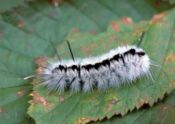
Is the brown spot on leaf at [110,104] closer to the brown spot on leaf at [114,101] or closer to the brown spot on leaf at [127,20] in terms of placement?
the brown spot on leaf at [114,101]

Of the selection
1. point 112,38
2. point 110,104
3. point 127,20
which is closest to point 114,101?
point 110,104

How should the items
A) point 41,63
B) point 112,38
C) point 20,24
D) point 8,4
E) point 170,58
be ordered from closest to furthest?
point 170,58
point 41,63
point 112,38
point 20,24
point 8,4

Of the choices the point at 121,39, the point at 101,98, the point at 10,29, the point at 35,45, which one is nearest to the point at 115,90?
the point at 101,98

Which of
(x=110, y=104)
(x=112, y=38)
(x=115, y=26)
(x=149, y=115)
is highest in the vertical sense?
(x=115, y=26)

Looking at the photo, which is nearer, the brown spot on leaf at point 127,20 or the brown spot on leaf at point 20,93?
the brown spot on leaf at point 20,93

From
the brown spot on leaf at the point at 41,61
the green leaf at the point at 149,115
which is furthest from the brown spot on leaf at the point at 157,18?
the brown spot on leaf at the point at 41,61

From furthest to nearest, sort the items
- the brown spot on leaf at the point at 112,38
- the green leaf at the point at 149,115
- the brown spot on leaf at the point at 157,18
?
the brown spot on leaf at the point at 157,18
the brown spot on leaf at the point at 112,38
the green leaf at the point at 149,115

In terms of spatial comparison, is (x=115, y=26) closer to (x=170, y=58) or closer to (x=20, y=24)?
(x=170, y=58)
